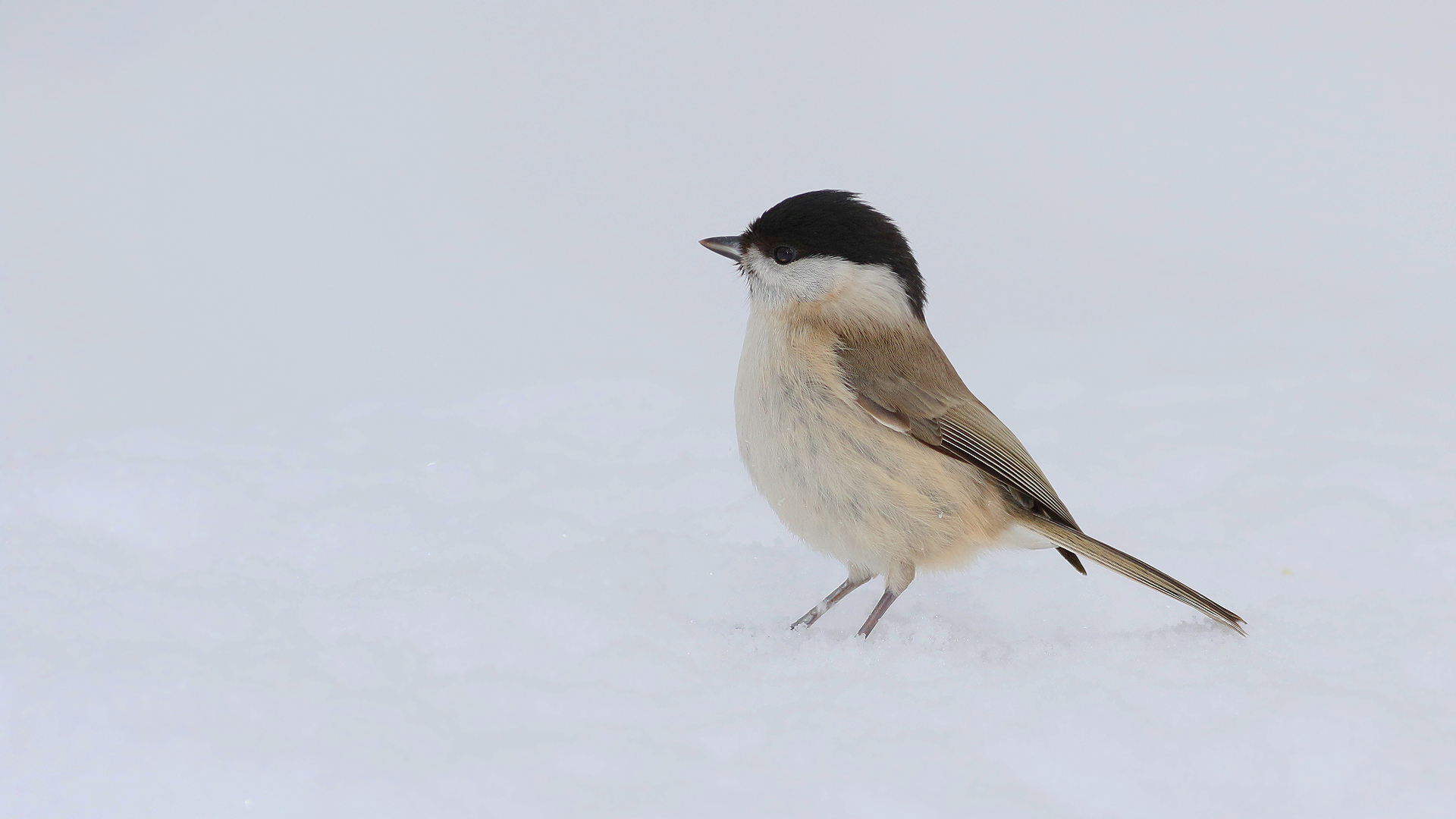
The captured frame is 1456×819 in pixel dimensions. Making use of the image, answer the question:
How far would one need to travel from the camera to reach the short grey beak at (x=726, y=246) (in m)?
3.91

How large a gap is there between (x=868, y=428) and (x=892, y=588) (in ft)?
1.91

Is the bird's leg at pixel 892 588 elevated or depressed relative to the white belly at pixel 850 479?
depressed

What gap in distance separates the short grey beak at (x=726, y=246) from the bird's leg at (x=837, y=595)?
4.05 feet

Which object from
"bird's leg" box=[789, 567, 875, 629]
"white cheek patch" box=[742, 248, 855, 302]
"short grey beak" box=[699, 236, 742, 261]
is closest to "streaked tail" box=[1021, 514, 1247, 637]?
"bird's leg" box=[789, 567, 875, 629]

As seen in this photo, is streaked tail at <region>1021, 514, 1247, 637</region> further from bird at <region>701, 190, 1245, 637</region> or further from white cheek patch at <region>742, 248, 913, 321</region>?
white cheek patch at <region>742, 248, 913, 321</region>

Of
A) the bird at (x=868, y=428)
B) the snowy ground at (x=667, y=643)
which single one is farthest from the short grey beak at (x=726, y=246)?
the snowy ground at (x=667, y=643)

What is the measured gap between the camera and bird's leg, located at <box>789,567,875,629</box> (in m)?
3.75

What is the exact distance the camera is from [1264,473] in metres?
4.93

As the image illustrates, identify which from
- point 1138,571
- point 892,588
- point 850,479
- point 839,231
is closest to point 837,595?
point 892,588

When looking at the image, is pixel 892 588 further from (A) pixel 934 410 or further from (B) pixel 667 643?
(B) pixel 667 643

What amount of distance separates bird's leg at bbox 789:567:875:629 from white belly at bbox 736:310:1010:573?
0.21 m

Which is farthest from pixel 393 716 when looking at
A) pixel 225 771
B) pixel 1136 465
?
pixel 1136 465

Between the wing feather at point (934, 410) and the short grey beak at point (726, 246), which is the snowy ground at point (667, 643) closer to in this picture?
the wing feather at point (934, 410)

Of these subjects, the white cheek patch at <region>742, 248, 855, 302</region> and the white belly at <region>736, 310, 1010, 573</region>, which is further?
the white cheek patch at <region>742, 248, 855, 302</region>
